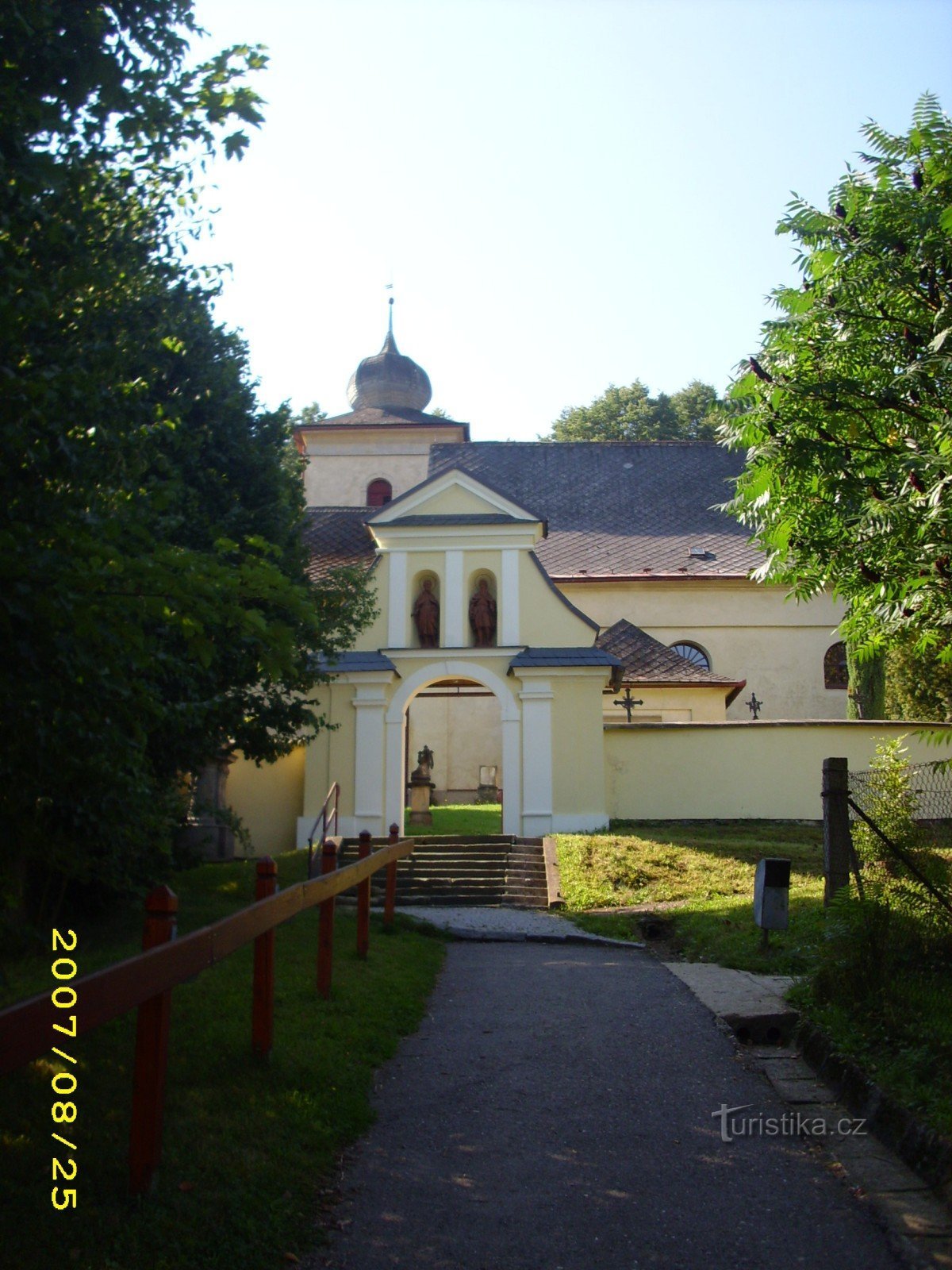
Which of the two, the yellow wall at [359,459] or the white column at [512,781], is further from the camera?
the yellow wall at [359,459]

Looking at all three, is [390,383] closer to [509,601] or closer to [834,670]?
[834,670]

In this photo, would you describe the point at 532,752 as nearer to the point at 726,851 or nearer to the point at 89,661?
the point at 726,851

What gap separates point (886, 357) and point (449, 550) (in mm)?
16108

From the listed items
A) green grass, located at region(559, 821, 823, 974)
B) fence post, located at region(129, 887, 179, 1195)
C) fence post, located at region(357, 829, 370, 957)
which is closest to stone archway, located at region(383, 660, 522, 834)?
green grass, located at region(559, 821, 823, 974)

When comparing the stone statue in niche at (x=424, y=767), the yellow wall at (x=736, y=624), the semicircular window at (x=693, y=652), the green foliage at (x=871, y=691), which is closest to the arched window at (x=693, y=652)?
the semicircular window at (x=693, y=652)

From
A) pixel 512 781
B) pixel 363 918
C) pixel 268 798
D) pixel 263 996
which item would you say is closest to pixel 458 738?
pixel 268 798

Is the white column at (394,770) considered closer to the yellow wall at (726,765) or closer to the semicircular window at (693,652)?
the yellow wall at (726,765)

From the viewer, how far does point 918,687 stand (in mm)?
24922

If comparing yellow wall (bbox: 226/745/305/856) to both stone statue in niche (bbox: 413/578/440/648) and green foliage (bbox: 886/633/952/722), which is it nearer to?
stone statue in niche (bbox: 413/578/440/648)

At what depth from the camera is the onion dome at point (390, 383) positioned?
39.2 metres

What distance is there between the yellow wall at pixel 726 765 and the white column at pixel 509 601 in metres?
2.60

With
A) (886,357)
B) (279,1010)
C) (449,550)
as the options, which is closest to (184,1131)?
(279,1010)

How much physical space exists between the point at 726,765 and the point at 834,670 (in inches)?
366

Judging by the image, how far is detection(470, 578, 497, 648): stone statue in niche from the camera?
23.0m
